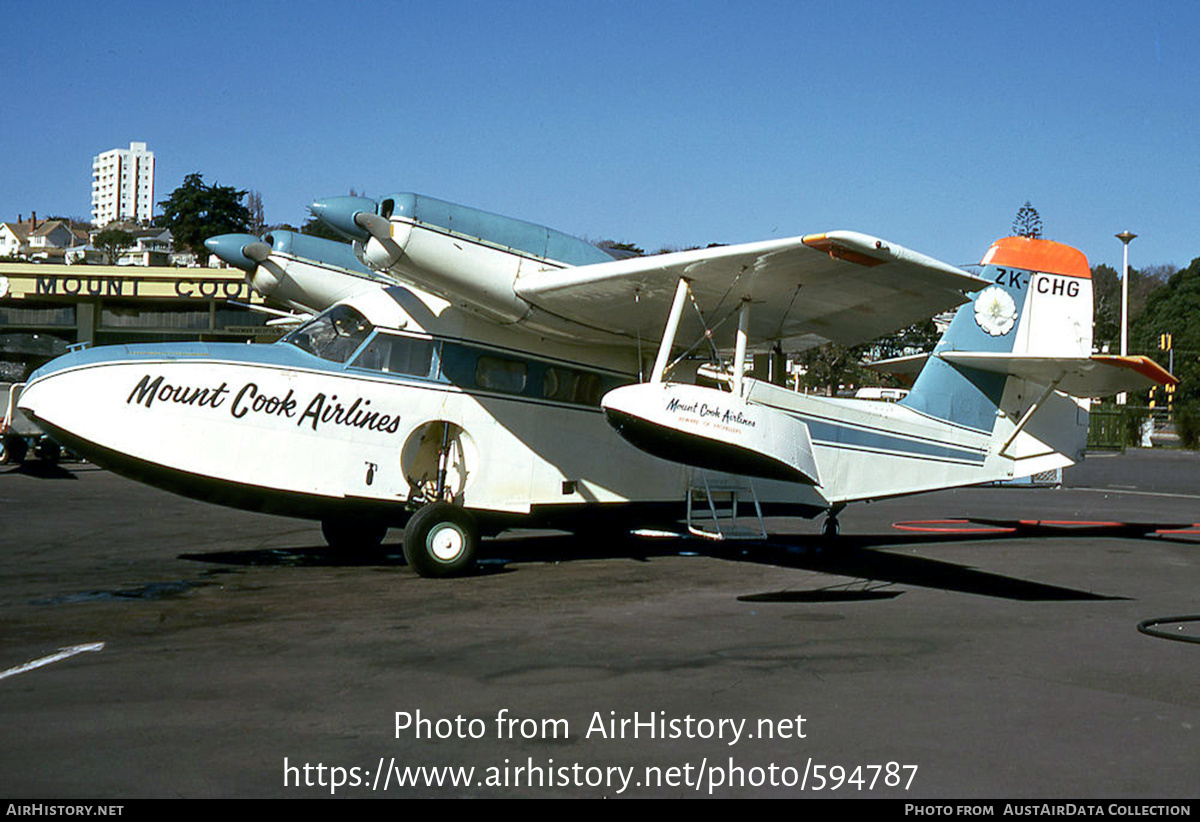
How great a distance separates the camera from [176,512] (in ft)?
53.0

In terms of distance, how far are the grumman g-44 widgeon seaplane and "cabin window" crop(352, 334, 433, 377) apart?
0.07 ft

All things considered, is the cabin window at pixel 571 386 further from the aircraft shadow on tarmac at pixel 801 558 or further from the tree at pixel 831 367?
the tree at pixel 831 367

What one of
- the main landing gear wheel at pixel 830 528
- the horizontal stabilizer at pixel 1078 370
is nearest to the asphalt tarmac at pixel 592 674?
the main landing gear wheel at pixel 830 528

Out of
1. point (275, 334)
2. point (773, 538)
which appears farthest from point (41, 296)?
point (773, 538)

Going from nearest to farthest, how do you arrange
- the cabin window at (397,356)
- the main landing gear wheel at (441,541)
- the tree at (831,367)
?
the main landing gear wheel at (441,541), the cabin window at (397,356), the tree at (831,367)

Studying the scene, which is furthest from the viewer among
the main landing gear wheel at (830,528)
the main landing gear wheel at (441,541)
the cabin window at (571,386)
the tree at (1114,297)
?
the tree at (1114,297)

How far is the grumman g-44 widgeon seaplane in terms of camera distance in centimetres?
918

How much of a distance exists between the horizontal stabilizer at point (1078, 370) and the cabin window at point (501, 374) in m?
5.61

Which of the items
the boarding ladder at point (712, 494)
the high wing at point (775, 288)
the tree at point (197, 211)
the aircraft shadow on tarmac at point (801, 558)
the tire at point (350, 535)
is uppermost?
the tree at point (197, 211)

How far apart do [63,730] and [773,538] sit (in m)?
11.0

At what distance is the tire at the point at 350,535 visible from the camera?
11.7 m

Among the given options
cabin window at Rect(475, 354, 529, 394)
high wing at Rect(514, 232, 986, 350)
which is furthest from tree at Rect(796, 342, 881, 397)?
cabin window at Rect(475, 354, 529, 394)

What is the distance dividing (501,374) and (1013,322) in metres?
6.68
